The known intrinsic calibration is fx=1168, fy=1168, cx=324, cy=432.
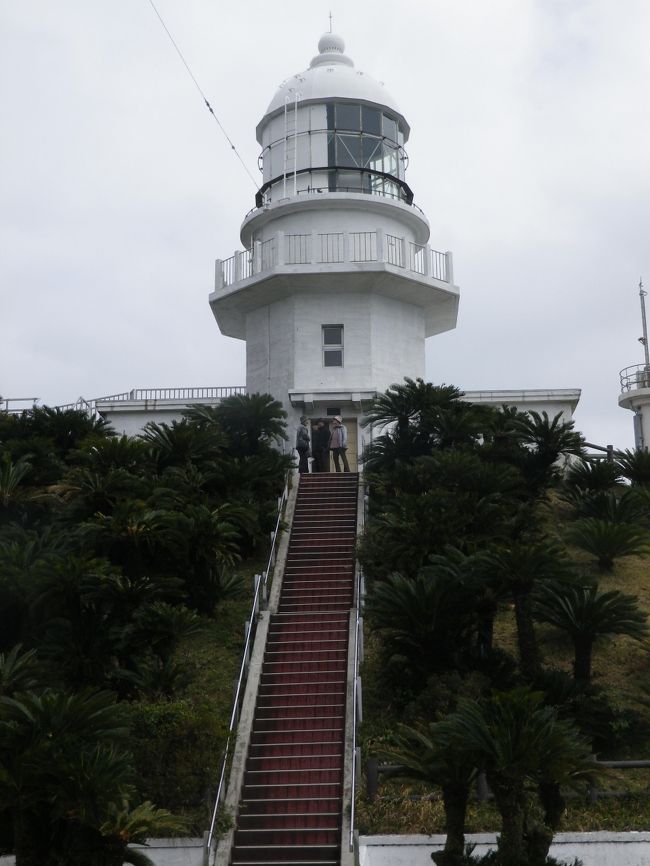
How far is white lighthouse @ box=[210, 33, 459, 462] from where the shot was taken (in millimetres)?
30750

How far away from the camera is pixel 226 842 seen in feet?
47.4

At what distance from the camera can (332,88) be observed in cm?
3206

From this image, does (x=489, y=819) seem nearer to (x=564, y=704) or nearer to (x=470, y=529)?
(x=564, y=704)

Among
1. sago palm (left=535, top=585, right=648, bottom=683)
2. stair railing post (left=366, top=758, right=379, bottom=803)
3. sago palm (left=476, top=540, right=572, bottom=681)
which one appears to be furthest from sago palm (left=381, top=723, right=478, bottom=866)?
sago palm (left=535, top=585, right=648, bottom=683)

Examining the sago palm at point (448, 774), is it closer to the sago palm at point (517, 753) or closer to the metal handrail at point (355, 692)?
the sago palm at point (517, 753)

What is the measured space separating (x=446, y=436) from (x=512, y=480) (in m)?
3.50

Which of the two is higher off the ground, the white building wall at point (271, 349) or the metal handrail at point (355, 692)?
the white building wall at point (271, 349)

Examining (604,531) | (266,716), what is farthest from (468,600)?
(604,531)

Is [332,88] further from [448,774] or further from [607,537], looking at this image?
[448,774]

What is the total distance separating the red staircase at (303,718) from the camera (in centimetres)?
1470

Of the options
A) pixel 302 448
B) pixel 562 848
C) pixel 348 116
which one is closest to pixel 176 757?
pixel 562 848

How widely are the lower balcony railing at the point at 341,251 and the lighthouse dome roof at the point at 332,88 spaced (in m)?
3.90

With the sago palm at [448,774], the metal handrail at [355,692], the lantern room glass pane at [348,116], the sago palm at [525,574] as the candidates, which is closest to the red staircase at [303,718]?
the metal handrail at [355,692]

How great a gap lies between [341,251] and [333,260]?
0.33 meters
